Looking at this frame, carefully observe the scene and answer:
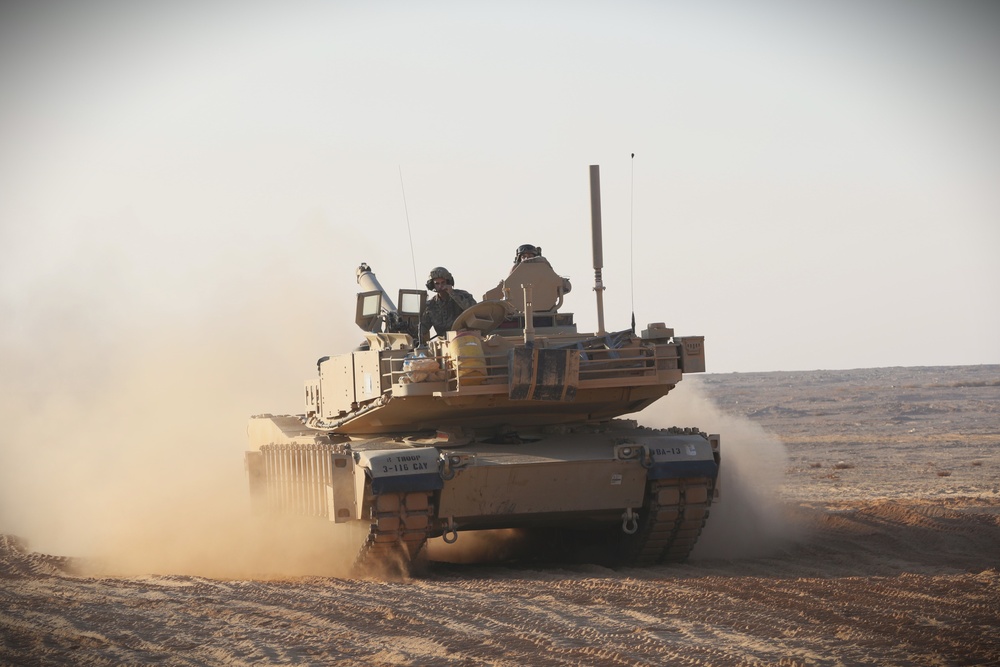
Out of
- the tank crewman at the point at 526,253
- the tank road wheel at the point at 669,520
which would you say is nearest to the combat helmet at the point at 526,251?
the tank crewman at the point at 526,253

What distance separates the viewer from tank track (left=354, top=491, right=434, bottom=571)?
561 inches

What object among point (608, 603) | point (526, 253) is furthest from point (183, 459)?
point (608, 603)

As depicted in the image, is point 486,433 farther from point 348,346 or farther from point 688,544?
point 348,346

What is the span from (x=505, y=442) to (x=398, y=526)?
79.0 inches

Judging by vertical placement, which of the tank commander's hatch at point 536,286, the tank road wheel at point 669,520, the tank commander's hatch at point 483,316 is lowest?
the tank road wheel at point 669,520

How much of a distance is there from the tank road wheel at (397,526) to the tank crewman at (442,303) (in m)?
2.54

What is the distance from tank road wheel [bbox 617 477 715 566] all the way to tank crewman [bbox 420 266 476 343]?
10.2 feet

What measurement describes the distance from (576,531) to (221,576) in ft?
14.3

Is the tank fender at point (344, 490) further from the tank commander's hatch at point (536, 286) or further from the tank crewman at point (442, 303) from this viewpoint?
the tank commander's hatch at point (536, 286)

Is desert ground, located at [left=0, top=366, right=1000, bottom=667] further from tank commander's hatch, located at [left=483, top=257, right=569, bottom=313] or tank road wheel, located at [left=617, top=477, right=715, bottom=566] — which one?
tank commander's hatch, located at [left=483, top=257, right=569, bottom=313]

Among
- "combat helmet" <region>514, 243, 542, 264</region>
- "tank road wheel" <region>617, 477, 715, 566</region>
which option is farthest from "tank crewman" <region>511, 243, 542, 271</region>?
"tank road wheel" <region>617, 477, 715, 566</region>

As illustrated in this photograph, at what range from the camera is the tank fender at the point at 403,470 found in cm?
1412

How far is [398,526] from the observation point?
14391 mm

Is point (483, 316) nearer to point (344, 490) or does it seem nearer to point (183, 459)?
point (344, 490)
